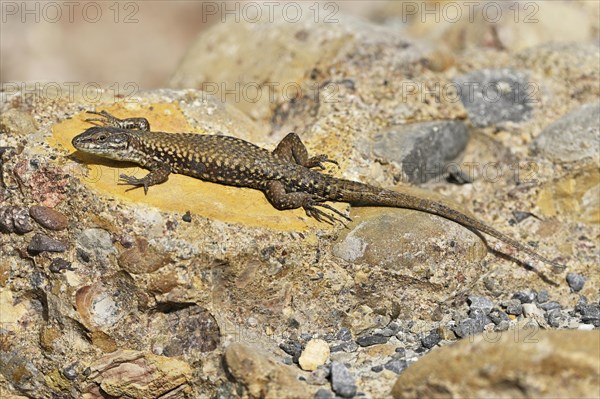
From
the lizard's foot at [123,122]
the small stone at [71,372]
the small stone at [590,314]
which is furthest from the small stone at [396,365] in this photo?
the lizard's foot at [123,122]

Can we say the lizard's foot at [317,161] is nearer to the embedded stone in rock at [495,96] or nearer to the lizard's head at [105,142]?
the lizard's head at [105,142]

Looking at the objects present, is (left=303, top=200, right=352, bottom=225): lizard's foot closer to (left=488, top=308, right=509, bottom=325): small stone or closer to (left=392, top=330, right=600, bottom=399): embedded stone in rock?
(left=488, top=308, right=509, bottom=325): small stone

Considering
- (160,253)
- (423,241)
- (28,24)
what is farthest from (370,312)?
(28,24)

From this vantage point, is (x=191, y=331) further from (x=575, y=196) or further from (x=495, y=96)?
(x=495, y=96)

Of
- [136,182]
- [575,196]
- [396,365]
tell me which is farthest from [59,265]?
[575,196]

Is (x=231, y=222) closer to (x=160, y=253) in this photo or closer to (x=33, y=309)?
(x=160, y=253)

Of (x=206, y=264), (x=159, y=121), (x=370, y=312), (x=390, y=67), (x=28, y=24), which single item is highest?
(x=390, y=67)
